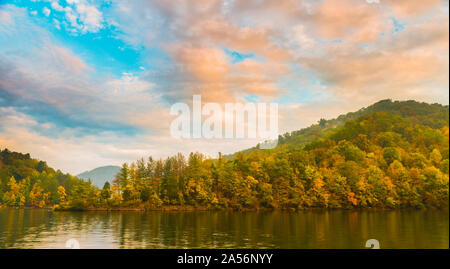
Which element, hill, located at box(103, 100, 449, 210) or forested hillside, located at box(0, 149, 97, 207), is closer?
hill, located at box(103, 100, 449, 210)

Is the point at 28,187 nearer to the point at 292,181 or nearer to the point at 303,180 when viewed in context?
the point at 292,181

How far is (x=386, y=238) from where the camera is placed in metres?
31.0

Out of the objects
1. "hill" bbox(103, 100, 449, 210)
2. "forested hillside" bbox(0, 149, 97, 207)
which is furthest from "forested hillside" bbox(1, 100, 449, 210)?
"forested hillside" bbox(0, 149, 97, 207)

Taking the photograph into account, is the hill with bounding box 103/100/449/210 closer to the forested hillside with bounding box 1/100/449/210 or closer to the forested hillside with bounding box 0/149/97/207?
the forested hillside with bounding box 1/100/449/210

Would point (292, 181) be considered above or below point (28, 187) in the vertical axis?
above

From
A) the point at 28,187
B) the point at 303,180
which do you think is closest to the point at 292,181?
the point at 303,180

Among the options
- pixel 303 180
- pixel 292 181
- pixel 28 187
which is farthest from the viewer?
pixel 28 187

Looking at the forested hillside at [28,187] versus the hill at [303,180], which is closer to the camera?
the hill at [303,180]

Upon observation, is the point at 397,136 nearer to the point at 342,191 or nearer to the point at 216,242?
the point at 342,191

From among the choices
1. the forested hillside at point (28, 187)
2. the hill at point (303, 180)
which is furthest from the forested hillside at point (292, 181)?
the forested hillside at point (28, 187)

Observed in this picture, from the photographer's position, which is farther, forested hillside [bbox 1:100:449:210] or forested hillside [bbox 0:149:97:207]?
forested hillside [bbox 0:149:97:207]

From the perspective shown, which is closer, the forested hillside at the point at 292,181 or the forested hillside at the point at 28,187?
the forested hillside at the point at 292,181

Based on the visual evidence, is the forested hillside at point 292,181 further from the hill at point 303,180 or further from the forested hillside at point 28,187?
the forested hillside at point 28,187
